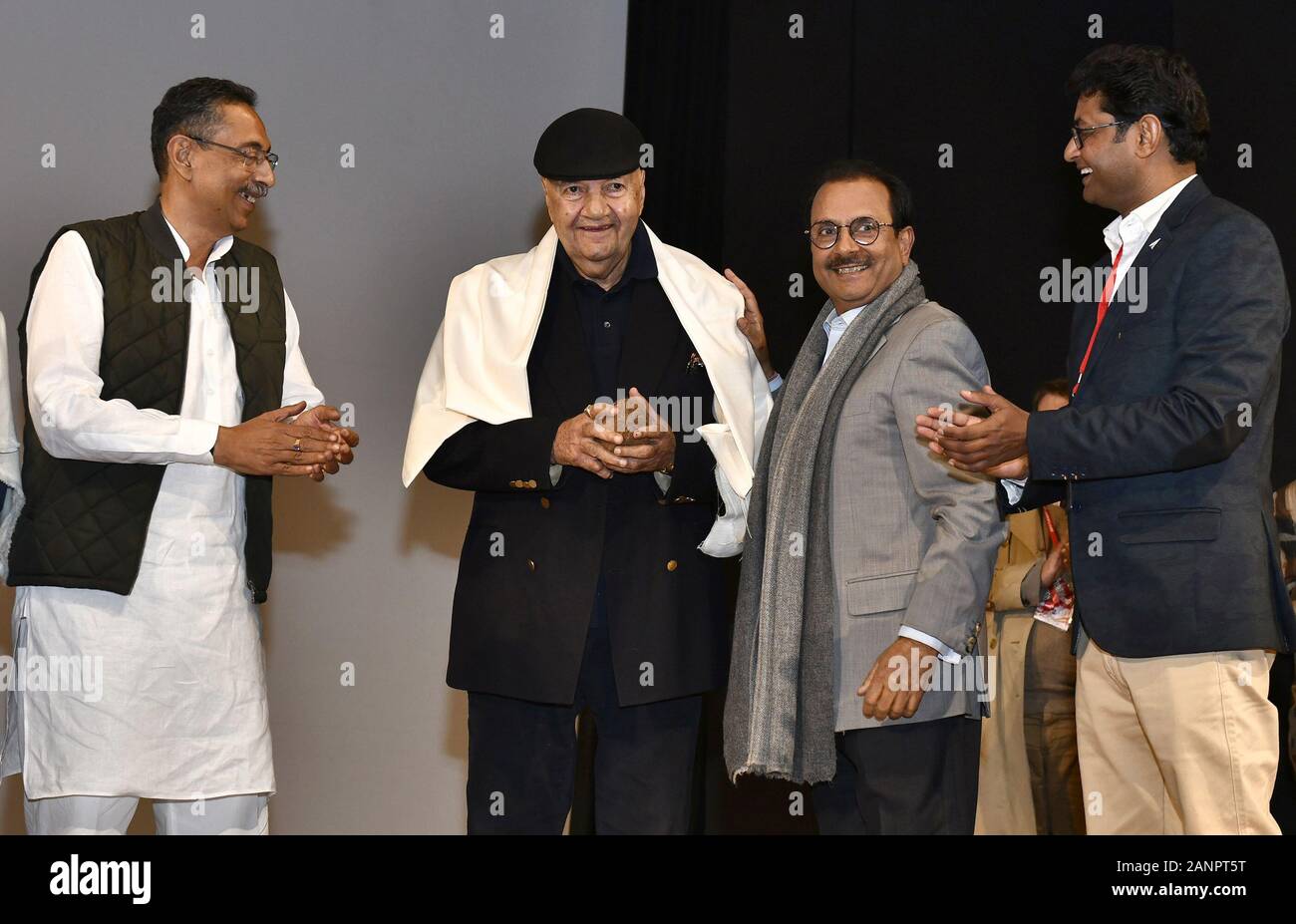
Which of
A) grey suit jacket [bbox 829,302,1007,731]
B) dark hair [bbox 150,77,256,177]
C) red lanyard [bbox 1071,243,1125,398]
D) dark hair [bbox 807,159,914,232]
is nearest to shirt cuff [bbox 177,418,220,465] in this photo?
dark hair [bbox 150,77,256,177]

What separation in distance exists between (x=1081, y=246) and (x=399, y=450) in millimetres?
2379

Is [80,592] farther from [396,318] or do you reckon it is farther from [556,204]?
[396,318]

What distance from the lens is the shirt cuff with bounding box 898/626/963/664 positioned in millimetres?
2670

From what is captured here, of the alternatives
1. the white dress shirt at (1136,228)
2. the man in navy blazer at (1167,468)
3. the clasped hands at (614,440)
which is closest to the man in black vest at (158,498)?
the clasped hands at (614,440)

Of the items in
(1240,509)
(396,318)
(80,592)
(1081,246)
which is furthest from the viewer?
(396,318)

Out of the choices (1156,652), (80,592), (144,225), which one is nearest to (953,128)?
(1156,652)

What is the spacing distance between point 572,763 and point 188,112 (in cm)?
171

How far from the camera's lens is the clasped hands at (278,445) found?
115 inches

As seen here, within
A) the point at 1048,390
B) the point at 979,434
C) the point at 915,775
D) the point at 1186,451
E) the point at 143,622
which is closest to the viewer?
the point at 1186,451

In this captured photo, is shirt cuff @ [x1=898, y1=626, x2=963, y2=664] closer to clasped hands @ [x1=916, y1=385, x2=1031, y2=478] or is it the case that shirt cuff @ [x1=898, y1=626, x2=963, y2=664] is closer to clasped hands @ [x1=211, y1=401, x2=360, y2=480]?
clasped hands @ [x1=916, y1=385, x2=1031, y2=478]

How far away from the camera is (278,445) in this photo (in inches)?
115

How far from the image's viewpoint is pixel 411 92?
4926 mm

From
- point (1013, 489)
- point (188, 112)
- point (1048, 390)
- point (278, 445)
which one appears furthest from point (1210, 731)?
point (188, 112)

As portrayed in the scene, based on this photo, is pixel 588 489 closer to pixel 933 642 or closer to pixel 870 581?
pixel 870 581
